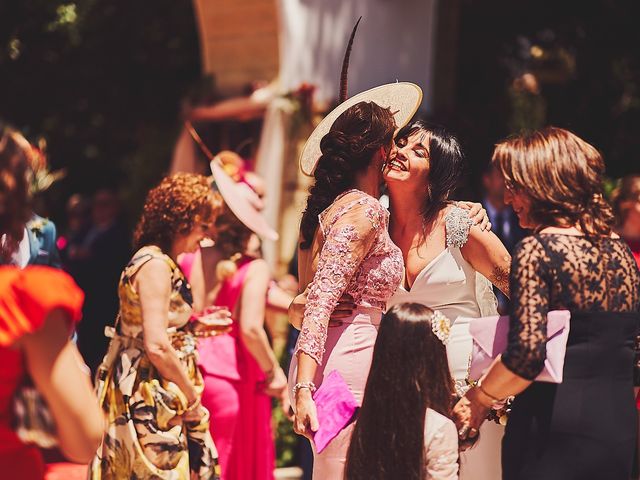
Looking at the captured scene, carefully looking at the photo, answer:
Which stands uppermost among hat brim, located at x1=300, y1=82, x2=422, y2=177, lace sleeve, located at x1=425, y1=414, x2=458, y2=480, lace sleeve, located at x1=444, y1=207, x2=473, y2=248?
hat brim, located at x1=300, y1=82, x2=422, y2=177

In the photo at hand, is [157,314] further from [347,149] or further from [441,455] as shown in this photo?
[441,455]

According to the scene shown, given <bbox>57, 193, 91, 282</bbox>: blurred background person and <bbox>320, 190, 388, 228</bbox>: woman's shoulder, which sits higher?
<bbox>57, 193, 91, 282</bbox>: blurred background person

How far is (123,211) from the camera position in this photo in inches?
338

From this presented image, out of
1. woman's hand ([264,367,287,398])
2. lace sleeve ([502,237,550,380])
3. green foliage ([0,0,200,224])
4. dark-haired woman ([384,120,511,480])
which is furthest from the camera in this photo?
green foliage ([0,0,200,224])

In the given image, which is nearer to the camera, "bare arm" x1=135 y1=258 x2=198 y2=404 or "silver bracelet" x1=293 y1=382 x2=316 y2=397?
"silver bracelet" x1=293 y1=382 x2=316 y2=397

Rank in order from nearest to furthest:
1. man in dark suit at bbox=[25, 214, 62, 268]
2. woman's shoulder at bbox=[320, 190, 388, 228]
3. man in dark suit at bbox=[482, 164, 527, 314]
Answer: woman's shoulder at bbox=[320, 190, 388, 228], man in dark suit at bbox=[25, 214, 62, 268], man in dark suit at bbox=[482, 164, 527, 314]

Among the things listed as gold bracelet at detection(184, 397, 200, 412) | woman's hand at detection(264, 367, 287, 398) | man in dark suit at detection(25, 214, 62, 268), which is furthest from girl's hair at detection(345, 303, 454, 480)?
man in dark suit at detection(25, 214, 62, 268)

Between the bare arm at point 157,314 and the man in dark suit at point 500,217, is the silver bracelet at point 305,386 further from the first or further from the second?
the man in dark suit at point 500,217

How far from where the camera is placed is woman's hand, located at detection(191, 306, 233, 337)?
4496mm

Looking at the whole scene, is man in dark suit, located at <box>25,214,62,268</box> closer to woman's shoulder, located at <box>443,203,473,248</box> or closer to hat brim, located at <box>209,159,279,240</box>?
hat brim, located at <box>209,159,279,240</box>

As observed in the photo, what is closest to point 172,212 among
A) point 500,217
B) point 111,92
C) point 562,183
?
point 562,183

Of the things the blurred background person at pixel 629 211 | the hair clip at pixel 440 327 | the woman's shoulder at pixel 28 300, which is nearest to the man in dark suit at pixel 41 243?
the hair clip at pixel 440 327

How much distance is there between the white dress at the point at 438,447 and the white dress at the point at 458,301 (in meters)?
0.71

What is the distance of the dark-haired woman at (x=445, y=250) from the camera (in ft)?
12.4
